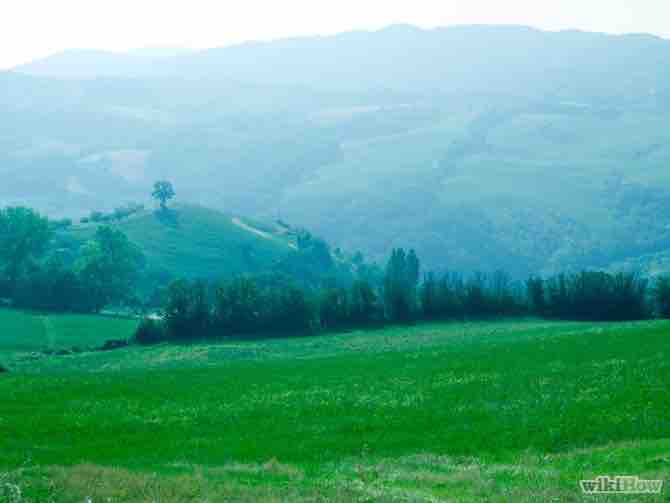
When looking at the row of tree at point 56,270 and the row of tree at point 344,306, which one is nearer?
the row of tree at point 344,306

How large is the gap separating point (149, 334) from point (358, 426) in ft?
195

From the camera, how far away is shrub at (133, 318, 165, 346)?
303 feet

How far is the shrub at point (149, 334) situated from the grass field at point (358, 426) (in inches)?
1289

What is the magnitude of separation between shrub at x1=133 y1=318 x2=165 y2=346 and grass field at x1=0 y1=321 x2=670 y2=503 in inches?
1289

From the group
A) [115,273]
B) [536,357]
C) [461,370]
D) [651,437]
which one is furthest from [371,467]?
[115,273]

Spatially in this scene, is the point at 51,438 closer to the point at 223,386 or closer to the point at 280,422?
the point at 280,422

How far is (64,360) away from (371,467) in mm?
54705

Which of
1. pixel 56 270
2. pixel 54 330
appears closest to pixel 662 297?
pixel 54 330

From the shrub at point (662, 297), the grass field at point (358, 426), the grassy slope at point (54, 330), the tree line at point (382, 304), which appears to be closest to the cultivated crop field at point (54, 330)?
the grassy slope at point (54, 330)

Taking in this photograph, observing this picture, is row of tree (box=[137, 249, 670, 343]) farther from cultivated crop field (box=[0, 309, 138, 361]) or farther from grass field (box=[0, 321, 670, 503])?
grass field (box=[0, 321, 670, 503])

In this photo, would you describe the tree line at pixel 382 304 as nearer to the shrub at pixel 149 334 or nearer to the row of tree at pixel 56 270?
the shrub at pixel 149 334

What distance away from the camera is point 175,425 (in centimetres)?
3806

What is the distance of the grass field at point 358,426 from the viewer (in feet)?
77.9

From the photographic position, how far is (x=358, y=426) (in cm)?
3594
